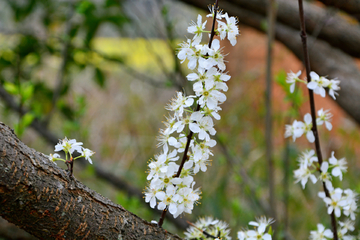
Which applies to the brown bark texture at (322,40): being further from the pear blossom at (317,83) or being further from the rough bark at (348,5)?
the pear blossom at (317,83)

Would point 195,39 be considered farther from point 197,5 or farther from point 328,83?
point 197,5

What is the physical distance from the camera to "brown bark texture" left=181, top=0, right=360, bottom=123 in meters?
1.43

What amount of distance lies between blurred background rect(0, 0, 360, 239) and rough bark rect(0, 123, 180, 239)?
1.97 feet

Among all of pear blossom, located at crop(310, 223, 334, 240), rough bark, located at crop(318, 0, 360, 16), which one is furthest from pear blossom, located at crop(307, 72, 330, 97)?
rough bark, located at crop(318, 0, 360, 16)

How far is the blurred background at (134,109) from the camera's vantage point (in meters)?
1.47

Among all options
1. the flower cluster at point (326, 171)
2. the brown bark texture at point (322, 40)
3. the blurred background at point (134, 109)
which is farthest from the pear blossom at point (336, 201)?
the brown bark texture at point (322, 40)

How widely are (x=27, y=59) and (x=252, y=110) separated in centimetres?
266

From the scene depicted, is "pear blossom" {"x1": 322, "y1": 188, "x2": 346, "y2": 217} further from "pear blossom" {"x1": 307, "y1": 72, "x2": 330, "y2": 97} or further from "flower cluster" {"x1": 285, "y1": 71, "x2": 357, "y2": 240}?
"pear blossom" {"x1": 307, "y1": 72, "x2": 330, "y2": 97}

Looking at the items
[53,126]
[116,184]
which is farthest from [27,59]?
[53,126]

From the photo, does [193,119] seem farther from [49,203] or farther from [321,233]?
[321,233]

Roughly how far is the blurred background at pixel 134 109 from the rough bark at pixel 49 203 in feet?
1.97

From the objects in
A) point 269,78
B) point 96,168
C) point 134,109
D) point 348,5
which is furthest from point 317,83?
point 134,109

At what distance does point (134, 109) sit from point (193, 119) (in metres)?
2.97

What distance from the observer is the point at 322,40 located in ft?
5.11
